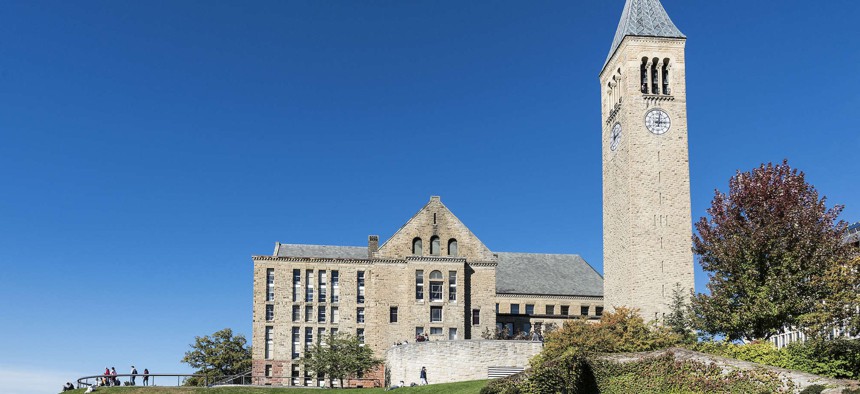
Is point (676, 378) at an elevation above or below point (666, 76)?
below

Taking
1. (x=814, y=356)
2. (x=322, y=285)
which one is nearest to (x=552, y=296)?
(x=322, y=285)

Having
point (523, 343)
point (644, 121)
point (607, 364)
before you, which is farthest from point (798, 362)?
point (644, 121)

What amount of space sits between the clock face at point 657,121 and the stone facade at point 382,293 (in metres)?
16.5

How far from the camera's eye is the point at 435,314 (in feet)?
243

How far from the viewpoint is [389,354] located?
6400 cm

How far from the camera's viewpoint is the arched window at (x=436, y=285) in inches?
2911

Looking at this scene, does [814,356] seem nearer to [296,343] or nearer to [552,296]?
[296,343]

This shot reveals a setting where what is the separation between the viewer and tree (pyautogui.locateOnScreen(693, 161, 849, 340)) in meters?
46.3

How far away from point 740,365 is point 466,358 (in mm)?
24395

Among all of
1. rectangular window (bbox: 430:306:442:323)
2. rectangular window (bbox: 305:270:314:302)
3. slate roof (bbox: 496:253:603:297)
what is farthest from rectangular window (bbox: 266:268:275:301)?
slate roof (bbox: 496:253:603:297)

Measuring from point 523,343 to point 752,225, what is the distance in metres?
16.9

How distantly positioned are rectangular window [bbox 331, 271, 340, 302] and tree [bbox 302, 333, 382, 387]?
24.0ft

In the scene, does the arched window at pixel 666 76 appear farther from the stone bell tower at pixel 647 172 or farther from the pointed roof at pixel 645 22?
the pointed roof at pixel 645 22

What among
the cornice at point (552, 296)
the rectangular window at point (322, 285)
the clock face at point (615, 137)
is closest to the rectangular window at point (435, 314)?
the rectangular window at point (322, 285)
